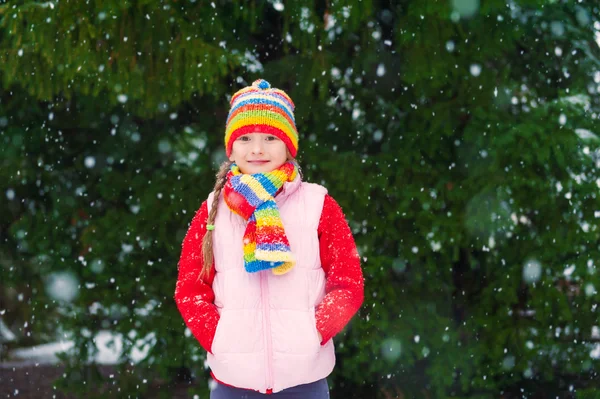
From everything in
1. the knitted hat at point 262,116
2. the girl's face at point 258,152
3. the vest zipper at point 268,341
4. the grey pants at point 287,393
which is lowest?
the grey pants at point 287,393

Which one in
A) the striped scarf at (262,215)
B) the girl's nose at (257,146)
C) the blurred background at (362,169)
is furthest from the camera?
the blurred background at (362,169)

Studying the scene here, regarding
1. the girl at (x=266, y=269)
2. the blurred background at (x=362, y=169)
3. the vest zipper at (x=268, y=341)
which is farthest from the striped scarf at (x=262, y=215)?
the blurred background at (x=362, y=169)

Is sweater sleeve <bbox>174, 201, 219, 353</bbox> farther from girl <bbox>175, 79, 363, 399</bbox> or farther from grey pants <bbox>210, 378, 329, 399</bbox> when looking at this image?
grey pants <bbox>210, 378, 329, 399</bbox>

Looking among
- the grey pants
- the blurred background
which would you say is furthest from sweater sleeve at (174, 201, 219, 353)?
the blurred background

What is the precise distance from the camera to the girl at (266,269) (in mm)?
2223

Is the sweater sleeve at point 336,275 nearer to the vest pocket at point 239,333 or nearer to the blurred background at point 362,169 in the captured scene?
the vest pocket at point 239,333

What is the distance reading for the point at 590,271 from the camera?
4020mm

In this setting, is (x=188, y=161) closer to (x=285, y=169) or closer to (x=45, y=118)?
(x=45, y=118)

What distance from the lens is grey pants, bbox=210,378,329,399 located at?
91.7 inches

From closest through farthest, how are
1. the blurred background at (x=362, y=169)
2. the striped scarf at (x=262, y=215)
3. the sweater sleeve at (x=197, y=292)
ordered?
the striped scarf at (x=262, y=215)
the sweater sleeve at (x=197, y=292)
the blurred background at (x=362, y=169)

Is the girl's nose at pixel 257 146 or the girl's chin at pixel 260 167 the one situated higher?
the girl's nose at pixel 257 146

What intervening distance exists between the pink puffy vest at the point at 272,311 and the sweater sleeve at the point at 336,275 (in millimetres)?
41

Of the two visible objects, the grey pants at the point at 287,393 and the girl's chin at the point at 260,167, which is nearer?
the grey pants at the point at 287,393

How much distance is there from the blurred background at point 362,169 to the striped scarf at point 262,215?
4.68 feet
